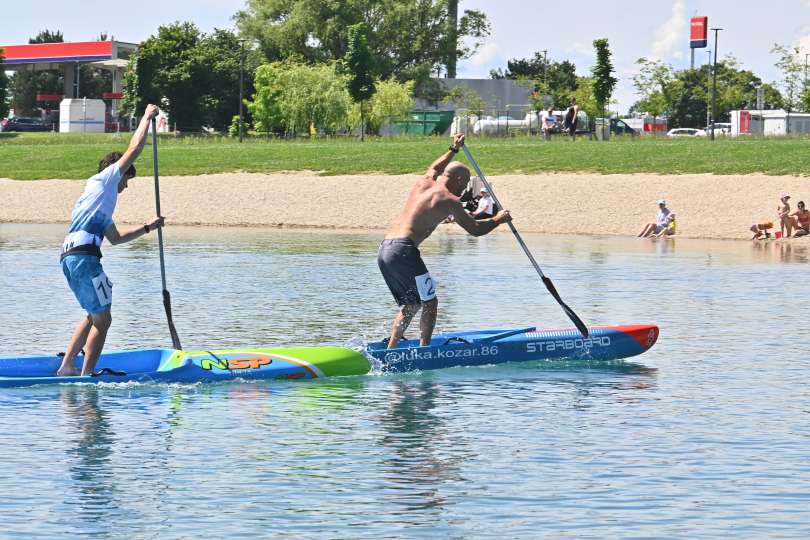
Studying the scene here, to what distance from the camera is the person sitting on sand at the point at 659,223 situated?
38812 millimetres

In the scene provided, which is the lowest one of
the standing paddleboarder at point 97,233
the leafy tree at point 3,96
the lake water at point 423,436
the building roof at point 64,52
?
the lake water at point 423,436

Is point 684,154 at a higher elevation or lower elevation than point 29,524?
higher

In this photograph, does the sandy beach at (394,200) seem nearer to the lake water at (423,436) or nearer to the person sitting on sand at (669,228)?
the person sitting on sand at (669,228)

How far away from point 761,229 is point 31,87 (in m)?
101

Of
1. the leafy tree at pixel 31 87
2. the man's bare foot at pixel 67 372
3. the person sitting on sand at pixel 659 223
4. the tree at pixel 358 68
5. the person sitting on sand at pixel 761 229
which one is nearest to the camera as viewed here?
the man's bare foot at pixel 67 372

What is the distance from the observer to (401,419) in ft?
41.1

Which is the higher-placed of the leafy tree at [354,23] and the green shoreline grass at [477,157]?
the leafy tree at [354,23]

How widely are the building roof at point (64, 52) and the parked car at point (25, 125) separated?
5.72 m

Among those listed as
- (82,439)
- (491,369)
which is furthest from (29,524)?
(491,369)

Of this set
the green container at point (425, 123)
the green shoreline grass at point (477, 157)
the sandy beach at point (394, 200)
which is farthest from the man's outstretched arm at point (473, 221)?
the green container at point (425, 123)

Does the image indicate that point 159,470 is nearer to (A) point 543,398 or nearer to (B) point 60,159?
(A) point 543,398

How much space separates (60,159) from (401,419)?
1913 inches

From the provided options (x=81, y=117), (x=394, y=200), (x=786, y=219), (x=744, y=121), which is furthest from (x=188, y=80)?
(x=786, y=219)

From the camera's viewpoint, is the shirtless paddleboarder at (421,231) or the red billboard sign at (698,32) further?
the red billboard sign at (698,32)
